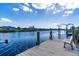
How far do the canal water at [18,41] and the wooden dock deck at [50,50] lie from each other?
0.12 meters

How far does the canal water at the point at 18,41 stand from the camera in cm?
344

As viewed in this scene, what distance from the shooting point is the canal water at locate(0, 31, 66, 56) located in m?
3.44

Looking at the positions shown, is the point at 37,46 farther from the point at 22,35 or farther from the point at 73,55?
the point at 73,55

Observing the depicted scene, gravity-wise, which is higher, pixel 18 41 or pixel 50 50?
pixel 18 41

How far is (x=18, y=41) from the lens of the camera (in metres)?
3.52

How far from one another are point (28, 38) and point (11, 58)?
1.81ft

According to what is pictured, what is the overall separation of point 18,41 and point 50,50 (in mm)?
714

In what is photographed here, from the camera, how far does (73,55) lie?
331 centimetres

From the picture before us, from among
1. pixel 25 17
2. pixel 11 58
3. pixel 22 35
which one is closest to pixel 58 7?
pixel 25 17

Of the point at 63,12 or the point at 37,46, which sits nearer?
the point at 63,12

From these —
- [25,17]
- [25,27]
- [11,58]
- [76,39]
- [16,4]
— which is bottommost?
[11,58]

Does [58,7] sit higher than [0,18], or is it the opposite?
[58,7]

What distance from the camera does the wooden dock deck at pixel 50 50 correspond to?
3.39 meters

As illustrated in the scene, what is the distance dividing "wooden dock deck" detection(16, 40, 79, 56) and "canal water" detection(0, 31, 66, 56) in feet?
0.39
